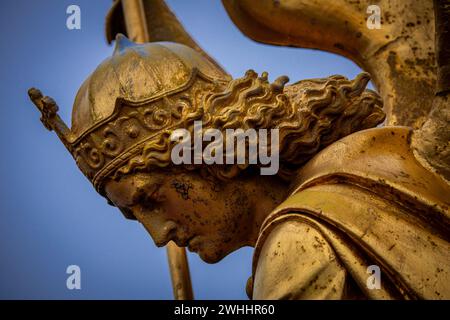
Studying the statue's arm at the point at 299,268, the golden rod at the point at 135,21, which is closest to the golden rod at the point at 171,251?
the golden rod at the point at 135,21

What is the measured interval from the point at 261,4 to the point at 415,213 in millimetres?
964

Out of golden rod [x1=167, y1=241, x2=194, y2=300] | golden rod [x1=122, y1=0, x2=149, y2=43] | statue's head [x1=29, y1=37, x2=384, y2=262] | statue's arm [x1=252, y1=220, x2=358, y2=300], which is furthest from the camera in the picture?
golden rod [x1=122, y1=0, x2=149, y2=43]

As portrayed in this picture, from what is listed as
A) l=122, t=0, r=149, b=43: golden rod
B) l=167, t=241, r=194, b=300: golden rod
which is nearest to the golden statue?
l=167, t=241, r=194, b=300: golden rod

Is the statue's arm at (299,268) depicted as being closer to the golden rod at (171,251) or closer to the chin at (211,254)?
the chin at (211,254)

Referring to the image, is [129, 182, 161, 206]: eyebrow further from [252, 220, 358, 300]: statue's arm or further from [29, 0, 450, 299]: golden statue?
[252, 220, 358, 300]: statue's arm

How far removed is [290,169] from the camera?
216 centimetres

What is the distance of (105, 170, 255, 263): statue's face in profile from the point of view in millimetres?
2145

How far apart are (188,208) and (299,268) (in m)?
0.43

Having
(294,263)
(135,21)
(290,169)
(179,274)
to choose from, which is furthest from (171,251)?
(294,263)

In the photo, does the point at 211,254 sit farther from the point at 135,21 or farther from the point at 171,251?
the point at 135,21

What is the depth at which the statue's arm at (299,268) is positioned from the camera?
174cm

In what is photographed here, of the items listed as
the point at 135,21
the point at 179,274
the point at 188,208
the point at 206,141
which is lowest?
the point at 179,274

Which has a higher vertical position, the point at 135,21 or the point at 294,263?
the point at 135,21

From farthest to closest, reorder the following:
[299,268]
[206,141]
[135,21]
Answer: [135,21], [206,141], [299,268]
